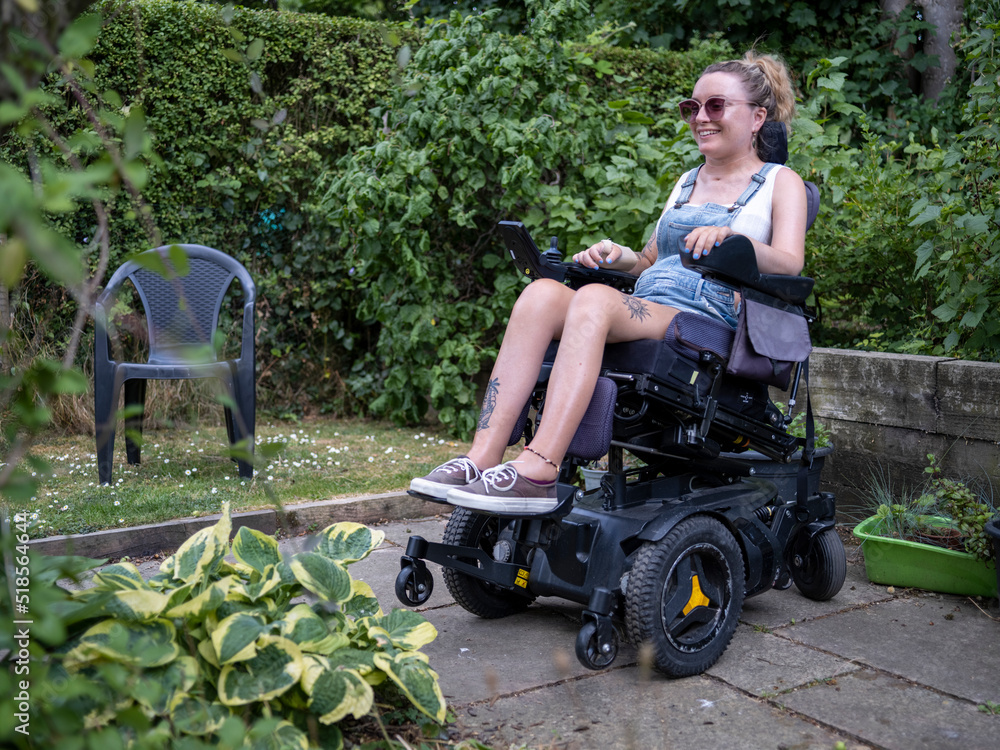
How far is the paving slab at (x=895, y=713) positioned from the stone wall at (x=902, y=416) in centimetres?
127

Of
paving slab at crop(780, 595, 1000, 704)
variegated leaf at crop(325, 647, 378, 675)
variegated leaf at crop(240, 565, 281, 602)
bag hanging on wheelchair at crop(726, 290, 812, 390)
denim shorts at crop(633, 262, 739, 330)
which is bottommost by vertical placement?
paving slab at crop(780, 595, 1000, 704)

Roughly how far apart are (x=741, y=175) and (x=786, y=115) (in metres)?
0.28

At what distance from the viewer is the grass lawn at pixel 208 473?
332 centimetres

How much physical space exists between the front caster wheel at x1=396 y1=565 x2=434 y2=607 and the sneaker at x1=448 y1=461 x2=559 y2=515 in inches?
12.5

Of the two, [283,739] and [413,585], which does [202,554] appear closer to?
[283,739]

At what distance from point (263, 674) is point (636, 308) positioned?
1349mm

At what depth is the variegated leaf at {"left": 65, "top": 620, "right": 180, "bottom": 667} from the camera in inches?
52.6

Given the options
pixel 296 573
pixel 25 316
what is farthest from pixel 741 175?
pixel 25 316

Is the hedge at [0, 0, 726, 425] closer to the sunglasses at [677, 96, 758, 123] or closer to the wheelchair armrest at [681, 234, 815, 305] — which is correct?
the sunglasses at [677, 96, 758, 123]

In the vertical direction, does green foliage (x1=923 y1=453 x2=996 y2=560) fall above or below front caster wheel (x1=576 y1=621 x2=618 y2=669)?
above

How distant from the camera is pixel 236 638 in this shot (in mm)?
1543

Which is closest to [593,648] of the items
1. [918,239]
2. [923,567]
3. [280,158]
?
[923,567]

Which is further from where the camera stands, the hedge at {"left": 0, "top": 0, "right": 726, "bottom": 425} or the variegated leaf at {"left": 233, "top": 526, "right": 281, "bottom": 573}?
the hedge at {"left": 0, "top": 0, "right": 726, "bottom": 425}

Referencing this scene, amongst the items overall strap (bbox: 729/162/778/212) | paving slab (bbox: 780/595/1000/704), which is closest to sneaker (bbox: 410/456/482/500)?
paving slab (bbox: 780/595/1000/704)
